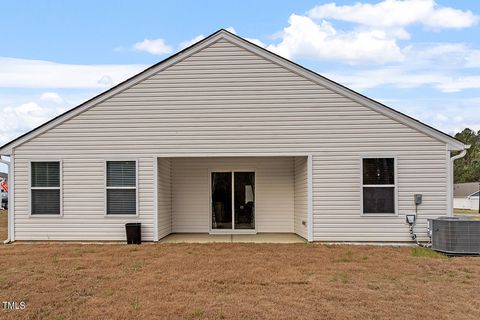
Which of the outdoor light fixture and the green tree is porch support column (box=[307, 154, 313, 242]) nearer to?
the outdoor light fixture

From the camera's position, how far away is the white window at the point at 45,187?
13.5 metres

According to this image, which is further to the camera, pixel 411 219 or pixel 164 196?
pixel 164 196

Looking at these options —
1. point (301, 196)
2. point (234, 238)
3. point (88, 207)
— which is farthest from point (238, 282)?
point (88, 207)

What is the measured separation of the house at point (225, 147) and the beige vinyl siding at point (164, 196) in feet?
0.48

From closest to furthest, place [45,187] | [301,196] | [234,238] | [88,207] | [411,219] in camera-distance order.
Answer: [411,219], [88,207], [45,187], [301,196], [234,238]

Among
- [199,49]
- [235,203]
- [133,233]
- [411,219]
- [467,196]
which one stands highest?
[199,49]

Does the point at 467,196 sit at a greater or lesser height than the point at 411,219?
lesser

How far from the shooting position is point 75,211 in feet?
44.1

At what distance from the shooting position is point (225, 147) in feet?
43.5

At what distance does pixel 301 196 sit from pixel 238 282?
20.4ft

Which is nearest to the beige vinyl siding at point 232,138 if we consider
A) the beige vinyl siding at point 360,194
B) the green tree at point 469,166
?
the beige vinyl siding at point 360,194

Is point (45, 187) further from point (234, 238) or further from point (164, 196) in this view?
point (234, 238)

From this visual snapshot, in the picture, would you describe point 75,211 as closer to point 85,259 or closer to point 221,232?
point 85,259

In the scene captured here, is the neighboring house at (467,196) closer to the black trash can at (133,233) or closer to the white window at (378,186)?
the white window at (378,186)
